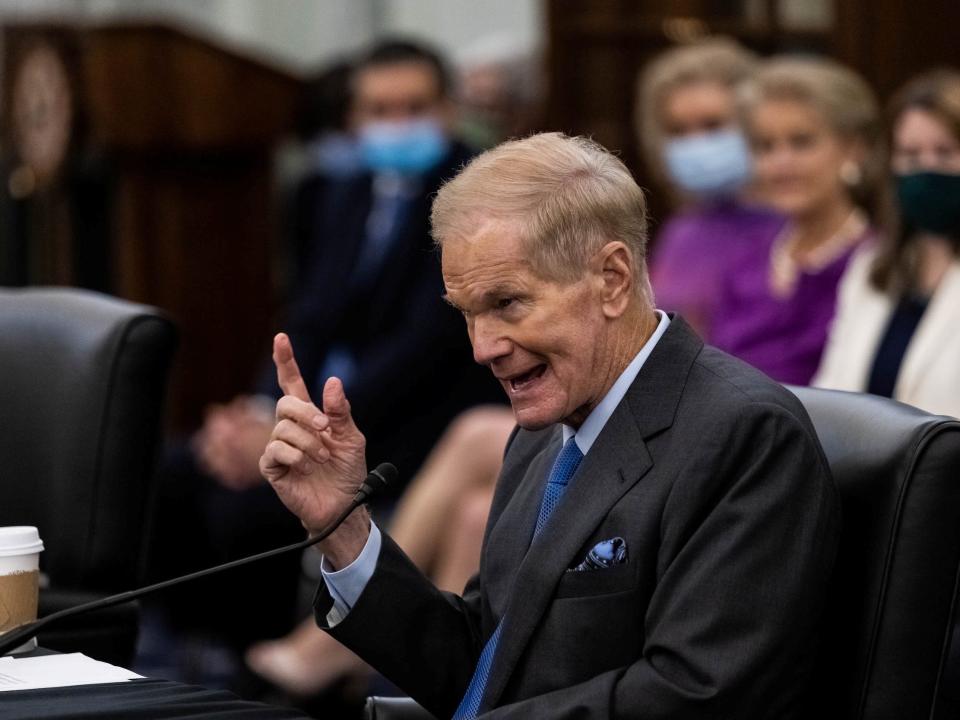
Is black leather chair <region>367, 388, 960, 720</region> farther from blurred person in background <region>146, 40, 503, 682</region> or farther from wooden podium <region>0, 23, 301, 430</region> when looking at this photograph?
wooden podium <region>0, 23, 301, 430</region>

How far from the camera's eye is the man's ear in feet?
6.36

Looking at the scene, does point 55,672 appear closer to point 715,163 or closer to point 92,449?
point 92,449

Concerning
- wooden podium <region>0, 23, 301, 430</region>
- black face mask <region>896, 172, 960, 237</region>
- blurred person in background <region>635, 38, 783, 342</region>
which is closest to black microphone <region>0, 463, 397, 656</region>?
black face mask <region>896, 172, 960, 237</region>

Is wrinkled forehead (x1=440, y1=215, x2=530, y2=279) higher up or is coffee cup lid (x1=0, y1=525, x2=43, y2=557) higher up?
wrinkled forehead (x1=440, y1=215, x2=530, y2=279)

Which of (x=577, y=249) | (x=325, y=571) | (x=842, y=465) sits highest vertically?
(x=577, y=249)

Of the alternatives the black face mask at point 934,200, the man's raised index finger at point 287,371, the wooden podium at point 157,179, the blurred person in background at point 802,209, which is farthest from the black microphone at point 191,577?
the wooden podium at point 157,179

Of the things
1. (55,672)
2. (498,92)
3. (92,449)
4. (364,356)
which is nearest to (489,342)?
(55,672)

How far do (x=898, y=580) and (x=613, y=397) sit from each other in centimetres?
38

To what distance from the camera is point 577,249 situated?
192 centimetres

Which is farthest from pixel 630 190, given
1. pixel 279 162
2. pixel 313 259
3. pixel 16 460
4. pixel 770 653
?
pixel 279 162

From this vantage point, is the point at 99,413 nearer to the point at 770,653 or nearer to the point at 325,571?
the point at 325,571

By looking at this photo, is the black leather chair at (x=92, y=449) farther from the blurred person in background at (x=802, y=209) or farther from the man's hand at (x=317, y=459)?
the blurred person in background at (x=802, y=209)

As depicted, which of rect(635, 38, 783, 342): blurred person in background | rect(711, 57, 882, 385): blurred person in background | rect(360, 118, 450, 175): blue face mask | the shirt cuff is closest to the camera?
the shirt cuff

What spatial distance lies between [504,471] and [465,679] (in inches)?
10.6
